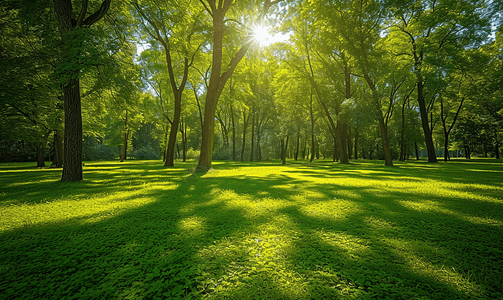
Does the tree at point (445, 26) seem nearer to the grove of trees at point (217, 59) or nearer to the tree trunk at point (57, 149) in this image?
the grove of trees at point (217, 59)

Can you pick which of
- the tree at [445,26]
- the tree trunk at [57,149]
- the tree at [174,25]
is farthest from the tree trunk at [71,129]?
the tree at [445,26]

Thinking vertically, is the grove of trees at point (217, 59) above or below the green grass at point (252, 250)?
above

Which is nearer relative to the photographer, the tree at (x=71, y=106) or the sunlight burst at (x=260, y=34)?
the tree at (x=71, y=106)

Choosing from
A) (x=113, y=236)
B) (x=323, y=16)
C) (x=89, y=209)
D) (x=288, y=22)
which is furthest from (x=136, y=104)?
(x=288, y=22)

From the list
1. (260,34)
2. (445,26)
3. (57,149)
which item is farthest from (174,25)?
(445,26)

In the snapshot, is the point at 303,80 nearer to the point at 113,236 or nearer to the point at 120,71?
the point at 120,71

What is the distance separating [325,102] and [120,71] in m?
20.1

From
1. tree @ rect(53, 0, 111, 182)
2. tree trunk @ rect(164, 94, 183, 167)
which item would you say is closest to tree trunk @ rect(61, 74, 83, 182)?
tree @ rect(53, 0, 111, 182)

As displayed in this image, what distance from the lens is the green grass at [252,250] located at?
5.44 ft

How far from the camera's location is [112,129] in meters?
35.4

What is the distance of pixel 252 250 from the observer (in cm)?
230

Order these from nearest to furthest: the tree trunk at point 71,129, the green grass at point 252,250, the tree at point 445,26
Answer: the green grass at point 252,250, the tree trunk at point 71,129, the tree at point 445,26

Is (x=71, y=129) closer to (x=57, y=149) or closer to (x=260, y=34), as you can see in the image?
(x=260, y=34)

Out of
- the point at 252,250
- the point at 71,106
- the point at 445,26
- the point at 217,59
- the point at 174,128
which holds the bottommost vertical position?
the point at 252,250
